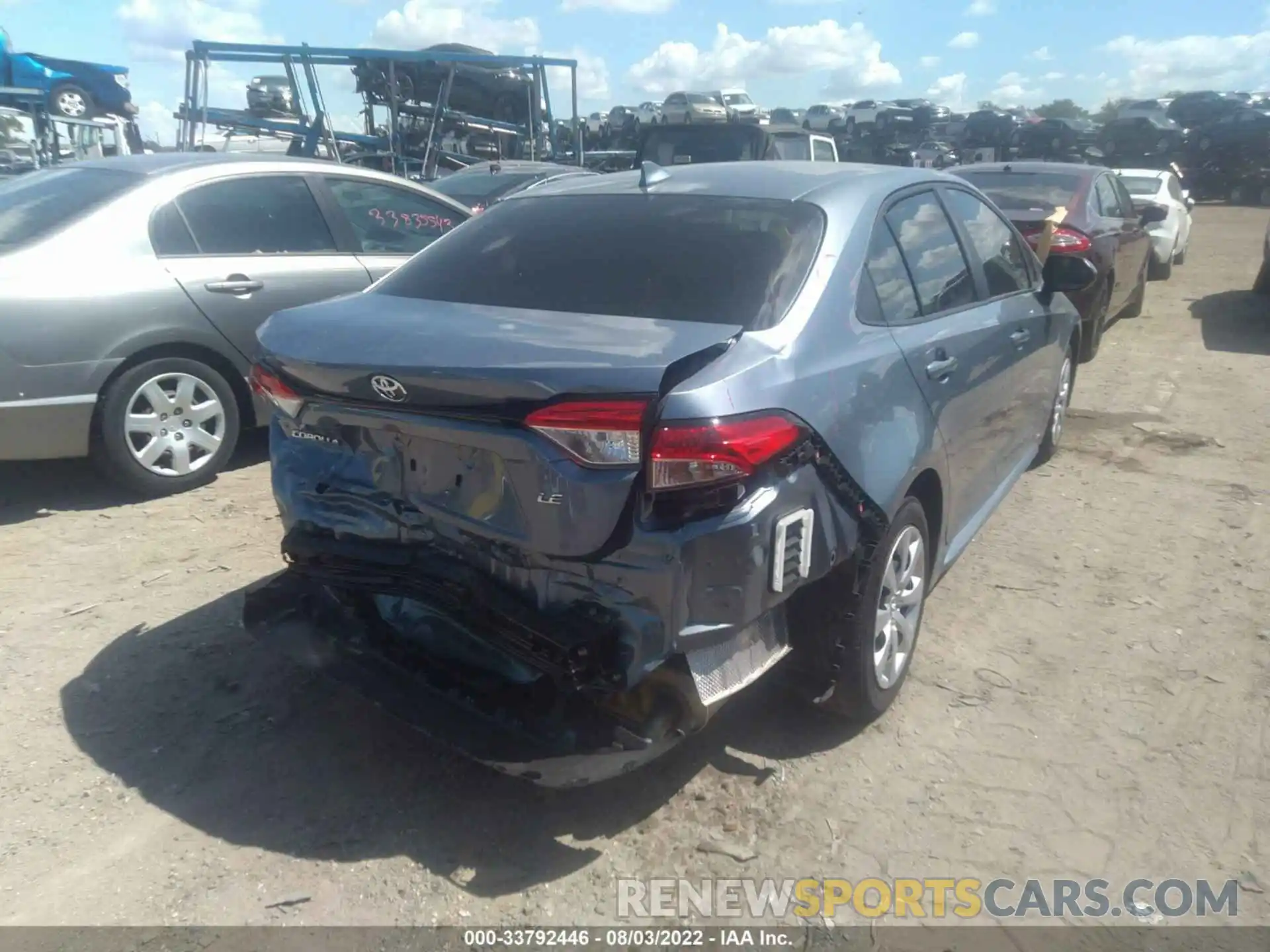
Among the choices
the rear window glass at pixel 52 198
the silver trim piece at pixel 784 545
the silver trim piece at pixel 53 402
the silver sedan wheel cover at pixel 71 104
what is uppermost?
the silver sedan wheel cover at pixel 71 104

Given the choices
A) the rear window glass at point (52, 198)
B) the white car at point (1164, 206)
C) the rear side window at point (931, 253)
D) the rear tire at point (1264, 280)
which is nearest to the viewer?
the rear side window at point (931, 253)

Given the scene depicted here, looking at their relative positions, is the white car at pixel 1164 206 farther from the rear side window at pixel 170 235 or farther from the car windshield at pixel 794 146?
the rear side window at pixel 170 235

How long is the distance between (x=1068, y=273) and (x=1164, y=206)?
357 inches

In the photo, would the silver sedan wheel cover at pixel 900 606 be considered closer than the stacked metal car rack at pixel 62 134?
Yes

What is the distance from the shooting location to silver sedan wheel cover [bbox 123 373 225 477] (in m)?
4.94

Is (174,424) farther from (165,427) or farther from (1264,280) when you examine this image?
(1264,280)

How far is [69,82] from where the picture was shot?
1919cm

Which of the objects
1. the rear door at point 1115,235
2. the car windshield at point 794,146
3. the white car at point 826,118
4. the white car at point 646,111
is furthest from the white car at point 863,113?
the rear door at point 1115,235

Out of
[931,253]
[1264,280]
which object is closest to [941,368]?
[931,253]

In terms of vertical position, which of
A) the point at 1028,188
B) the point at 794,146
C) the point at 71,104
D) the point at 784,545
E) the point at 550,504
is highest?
the point at 71,104

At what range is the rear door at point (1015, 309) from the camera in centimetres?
414

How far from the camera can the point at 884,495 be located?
9.73 feet

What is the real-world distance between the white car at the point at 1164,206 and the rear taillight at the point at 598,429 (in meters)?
11.8

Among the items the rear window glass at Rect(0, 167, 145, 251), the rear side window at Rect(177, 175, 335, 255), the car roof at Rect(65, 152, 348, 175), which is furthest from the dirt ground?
the car roof at Rect(65, 152, 348, 175)
